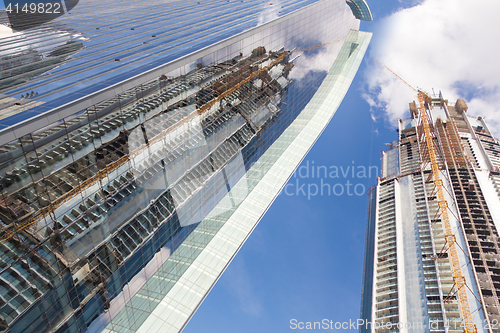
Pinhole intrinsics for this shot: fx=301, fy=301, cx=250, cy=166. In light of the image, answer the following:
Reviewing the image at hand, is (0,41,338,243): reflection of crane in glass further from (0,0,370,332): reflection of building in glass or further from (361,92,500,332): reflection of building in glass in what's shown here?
(361,92,500,332): reflection of building in glass

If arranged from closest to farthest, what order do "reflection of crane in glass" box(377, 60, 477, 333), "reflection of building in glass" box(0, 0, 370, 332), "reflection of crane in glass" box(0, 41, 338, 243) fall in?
"reflection of crane in glass" box(0, 41, 338, 243), "reflection of building in glass" box(0, 0, 370, 332), "reflection of crane in glass" box(377, 60, 477, 333)

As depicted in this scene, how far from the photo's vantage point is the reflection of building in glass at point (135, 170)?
59.4ft

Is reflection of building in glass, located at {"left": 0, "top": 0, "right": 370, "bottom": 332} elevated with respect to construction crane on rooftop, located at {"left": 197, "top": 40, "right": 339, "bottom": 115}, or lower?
lower

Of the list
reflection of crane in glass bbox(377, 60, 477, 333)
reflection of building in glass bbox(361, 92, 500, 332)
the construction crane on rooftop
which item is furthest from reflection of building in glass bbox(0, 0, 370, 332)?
reflection of crane in glass bbox(377, 60, 477, 333)

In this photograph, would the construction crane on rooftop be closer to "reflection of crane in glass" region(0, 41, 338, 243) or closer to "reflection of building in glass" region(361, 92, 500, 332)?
"reflection of crane in glass" region(0, 41, 338, 243)

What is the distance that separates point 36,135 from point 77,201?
5.47 metres

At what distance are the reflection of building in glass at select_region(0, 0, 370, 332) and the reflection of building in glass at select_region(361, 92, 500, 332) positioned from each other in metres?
43.9

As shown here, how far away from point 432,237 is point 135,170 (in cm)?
8619

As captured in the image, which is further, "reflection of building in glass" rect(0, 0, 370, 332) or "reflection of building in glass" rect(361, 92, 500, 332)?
"reflection of building in glass" rect(361, 92, 500, 332)

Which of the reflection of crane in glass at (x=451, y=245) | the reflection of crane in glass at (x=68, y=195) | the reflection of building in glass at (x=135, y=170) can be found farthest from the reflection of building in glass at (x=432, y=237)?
the reflection of crane in glass at (x=68, y=195)

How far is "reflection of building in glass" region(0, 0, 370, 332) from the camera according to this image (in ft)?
59.4

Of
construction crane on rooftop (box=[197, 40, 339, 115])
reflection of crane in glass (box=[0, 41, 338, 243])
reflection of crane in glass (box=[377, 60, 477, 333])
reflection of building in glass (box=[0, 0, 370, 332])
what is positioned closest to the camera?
reflection of crane in glass (box=[0, 41, 338, 243])

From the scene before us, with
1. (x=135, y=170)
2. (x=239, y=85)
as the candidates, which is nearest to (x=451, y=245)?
(x=239, y=85)

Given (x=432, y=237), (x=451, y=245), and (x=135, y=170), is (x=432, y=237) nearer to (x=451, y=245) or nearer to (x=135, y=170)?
(x=451, y=245)
